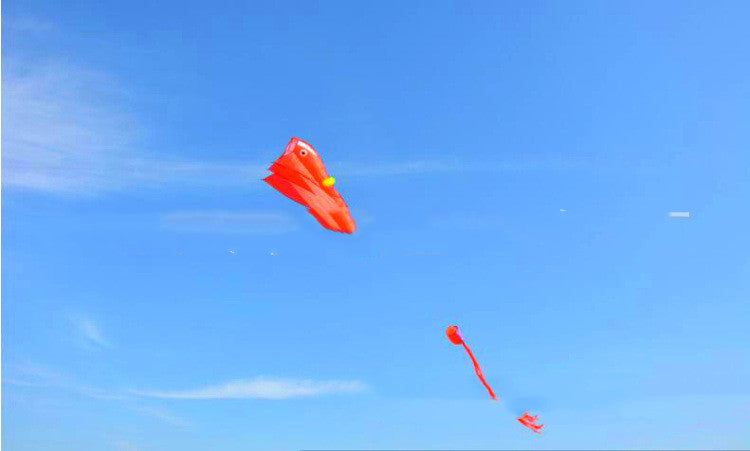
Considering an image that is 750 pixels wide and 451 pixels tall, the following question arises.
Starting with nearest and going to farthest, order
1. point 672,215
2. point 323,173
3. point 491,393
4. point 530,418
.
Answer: point 672,215 → point 323,173 → point 491,393 → point 530,418

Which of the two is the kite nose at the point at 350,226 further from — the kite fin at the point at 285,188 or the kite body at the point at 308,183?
the kite fin at the point at 285,188

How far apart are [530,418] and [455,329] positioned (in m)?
9.16

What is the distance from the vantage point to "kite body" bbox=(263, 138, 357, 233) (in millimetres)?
41312

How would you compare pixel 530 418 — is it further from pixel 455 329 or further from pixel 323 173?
pixel 323 173

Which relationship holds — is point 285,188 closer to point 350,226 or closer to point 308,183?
point 308,183

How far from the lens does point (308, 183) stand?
41.8 m

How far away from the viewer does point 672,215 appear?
127 feet

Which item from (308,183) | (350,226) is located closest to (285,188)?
(308,183)

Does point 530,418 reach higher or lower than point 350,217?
lower

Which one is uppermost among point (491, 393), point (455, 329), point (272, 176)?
point (272, 176)

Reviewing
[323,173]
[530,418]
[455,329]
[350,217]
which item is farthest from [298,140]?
[530,418]

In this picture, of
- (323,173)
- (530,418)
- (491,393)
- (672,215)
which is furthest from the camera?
(530,418)

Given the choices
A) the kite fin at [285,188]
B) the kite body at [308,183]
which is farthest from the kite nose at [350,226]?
the kite fin at [285,188]

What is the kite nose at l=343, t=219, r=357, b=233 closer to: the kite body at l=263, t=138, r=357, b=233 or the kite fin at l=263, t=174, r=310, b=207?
the kite body at l=263, t=138, r=357, b=233
